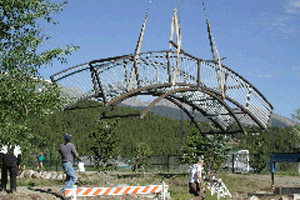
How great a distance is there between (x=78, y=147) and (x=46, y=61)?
2319 inches

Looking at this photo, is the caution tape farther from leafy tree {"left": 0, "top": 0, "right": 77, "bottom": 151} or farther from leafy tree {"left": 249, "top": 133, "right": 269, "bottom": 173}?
leafy tree {"left": 249, "top": 133, "right": 269, "bottom": 173}

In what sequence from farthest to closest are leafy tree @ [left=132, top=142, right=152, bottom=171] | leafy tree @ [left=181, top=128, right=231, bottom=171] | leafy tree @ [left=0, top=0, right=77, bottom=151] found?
leafy tree @ [left=132, top=142, right=152, bottom=171], leafy tree @ [left=181, top=128, right=231, bottom=171], leafy tree @ [left=0, top=0, right=77, bottom=151]

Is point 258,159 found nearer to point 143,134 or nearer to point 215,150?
point 215,150

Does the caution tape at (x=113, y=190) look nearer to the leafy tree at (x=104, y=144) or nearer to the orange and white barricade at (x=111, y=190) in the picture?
the orange and white barricade at (x=111, y=190)

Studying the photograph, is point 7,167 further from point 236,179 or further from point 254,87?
point 236,179

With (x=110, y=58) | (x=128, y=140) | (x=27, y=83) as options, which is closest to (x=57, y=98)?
(x=27, y=83)

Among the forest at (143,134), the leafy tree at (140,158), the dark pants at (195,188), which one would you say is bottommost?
the dark pants at (195,188)

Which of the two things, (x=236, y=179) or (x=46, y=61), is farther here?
(x=236, y=179)

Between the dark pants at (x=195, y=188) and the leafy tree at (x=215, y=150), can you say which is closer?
the dark pants at (x=195, y=188)

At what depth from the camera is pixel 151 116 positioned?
358ft

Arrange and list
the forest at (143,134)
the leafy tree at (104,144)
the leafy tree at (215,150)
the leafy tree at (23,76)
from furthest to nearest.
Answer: the forest at (143,134)
the leafy tree at (215,150)
the leafy tree at (104,144)
the leafy tree at (23,76)

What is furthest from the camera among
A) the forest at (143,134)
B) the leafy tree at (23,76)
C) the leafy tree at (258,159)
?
the forest at (143,134)

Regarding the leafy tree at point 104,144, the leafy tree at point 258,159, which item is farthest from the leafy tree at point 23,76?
the leafy tree at point 258,159

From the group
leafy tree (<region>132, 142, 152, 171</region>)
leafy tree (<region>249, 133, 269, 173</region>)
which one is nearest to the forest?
leafy tree (<region>249, 133, 269, 173</region>)
